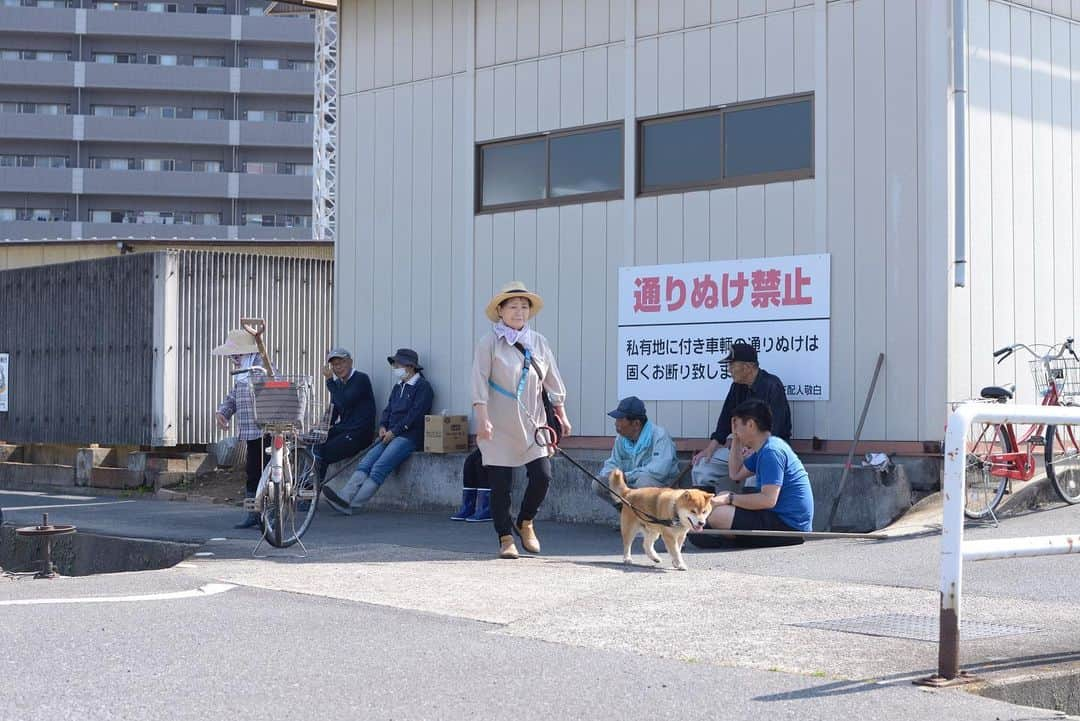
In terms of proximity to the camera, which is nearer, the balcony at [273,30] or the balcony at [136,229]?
the balcony at [136,229]

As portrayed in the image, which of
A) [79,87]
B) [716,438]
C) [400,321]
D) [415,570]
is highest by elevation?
[79,87]

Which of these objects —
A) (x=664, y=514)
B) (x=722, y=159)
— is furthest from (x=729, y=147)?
(x=664, y=514)

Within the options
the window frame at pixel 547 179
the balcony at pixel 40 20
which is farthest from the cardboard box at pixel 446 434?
the balcony at pixel 40 20

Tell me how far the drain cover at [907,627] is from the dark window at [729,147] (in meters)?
5.74

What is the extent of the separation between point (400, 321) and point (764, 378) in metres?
4.87

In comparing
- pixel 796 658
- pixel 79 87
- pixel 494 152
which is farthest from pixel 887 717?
pixel 79 87

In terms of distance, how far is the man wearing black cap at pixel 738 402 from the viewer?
11070 millimetres

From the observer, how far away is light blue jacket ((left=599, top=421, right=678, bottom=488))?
36.6 feet

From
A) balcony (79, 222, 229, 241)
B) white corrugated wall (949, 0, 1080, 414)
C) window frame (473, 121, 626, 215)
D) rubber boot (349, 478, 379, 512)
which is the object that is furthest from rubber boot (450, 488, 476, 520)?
balcony (79, 222, 229, 241)

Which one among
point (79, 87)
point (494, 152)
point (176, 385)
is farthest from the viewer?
point (79, 87)

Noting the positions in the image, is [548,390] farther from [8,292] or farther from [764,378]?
[8,292]

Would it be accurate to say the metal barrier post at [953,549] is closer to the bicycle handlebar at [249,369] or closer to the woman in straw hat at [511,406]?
the woman in straw hat at [511,406]

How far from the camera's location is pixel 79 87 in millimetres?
68312

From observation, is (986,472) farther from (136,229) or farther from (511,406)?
(136,229)
